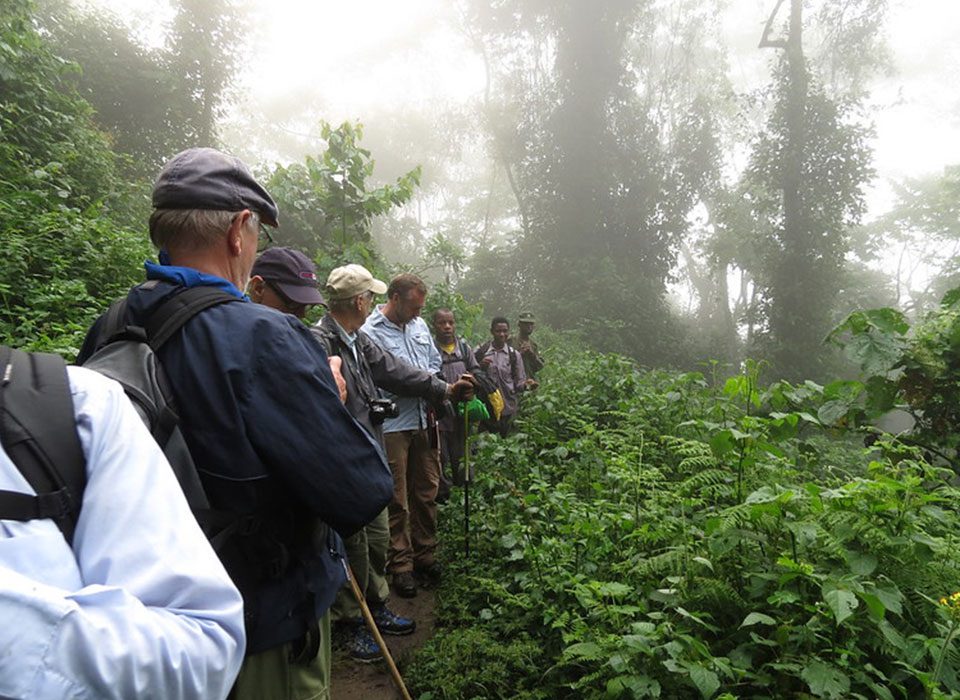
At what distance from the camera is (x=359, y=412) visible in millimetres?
3133

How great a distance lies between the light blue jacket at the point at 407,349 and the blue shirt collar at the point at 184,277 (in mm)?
2646

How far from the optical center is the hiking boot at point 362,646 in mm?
3281

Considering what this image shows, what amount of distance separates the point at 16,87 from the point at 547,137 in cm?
1758

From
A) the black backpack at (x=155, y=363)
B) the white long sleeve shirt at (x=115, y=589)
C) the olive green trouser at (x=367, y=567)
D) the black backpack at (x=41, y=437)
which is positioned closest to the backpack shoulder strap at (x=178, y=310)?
the black backpack at (x=155, y=363)

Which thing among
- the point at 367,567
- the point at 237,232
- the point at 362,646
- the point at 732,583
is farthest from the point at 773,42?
the point at 237,232

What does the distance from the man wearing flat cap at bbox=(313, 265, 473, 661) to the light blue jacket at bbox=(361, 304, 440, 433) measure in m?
0.57

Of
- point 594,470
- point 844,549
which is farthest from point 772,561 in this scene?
point 594,470

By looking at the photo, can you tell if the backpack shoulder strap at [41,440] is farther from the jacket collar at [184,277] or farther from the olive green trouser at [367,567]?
the olive green trouser at [367,567]

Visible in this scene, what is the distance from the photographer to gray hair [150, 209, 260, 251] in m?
Result: 1.44

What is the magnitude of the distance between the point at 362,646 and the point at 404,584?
2.61 ft

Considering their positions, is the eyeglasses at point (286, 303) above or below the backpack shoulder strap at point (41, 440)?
Answer: above

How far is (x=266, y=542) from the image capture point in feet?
4.45

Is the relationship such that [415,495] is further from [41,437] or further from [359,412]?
[41,437]

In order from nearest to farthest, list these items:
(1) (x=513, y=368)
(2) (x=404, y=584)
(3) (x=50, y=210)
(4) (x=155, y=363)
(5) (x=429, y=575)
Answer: (4) (x=155, y=363) < (2) (x=404, y=584) < (5) (x=429, y=575) < (3) (x=50, y=210) < (1) (x=513, y=368)
